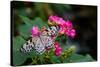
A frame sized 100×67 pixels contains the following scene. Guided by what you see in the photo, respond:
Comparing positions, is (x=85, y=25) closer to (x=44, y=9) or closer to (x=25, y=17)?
(x=44, y=9)

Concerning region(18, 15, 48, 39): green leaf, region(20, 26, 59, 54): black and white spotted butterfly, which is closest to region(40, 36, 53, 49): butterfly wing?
region(20, 26, 59, 54): black and white spotted butterfly

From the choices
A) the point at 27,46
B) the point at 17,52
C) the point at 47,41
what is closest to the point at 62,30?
the point at 47,41

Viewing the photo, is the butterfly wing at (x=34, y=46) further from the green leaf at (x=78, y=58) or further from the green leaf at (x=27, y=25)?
the green leaf at (x=78, y=58)

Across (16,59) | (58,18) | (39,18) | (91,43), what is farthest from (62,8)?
(16,59)

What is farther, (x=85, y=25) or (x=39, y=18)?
(x=85, y=25)

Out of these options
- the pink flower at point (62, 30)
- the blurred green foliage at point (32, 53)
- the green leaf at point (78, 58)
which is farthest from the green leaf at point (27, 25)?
the green leaf at point (78, 58)

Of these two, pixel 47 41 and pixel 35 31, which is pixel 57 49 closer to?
pixel 47 41
